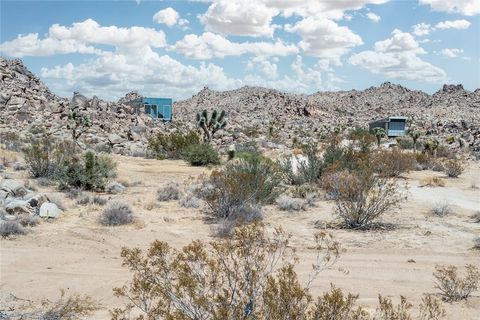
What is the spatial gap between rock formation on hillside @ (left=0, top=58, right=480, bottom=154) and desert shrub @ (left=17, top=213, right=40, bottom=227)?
1045 inches

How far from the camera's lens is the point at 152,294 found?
17.9ft

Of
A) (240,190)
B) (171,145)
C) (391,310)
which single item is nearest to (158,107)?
(171,145)

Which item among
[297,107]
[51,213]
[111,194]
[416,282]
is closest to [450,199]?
[416,282]

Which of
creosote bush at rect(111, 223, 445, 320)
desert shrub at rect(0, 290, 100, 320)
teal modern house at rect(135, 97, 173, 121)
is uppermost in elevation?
teal modern house at rect(135, 97, 173, 121)

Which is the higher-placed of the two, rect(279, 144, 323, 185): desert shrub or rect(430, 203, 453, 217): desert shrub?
rect(279, 144, 323, 185): desert shrub

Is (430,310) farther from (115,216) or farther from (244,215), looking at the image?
(115,216)

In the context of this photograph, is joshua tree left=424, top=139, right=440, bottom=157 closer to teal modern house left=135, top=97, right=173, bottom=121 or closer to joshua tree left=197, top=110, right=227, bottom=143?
joshua tree left=197, top=110, right=227, bottom=143

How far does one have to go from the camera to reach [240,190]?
15477mm

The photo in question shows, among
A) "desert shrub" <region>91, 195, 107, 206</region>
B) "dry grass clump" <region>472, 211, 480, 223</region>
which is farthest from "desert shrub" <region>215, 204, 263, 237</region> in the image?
"dry grass clump" <region>472, 211, 480, 223</region>

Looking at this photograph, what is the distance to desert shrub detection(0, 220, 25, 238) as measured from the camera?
1212 cm

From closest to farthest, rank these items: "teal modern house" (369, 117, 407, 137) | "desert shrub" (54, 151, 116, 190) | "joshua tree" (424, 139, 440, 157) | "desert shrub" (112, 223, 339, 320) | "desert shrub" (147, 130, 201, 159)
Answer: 1. "desert shrub" (112, 223, 339, 320)
2. "desert shrub" (54, 151, 116, 190)
3. "joshua tree" (424, 139, 440, 157)
4. "desert shrub" (147, 130, 201, 159)
5. "teal modern house" (369, 117, 407, 137)

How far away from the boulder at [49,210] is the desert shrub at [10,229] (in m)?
1.58

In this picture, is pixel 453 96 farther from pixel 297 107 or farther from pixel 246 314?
pixel 246 314

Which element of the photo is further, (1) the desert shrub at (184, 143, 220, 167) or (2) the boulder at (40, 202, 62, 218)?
(1) the desert shrub at (184, 143, 220, 167)
